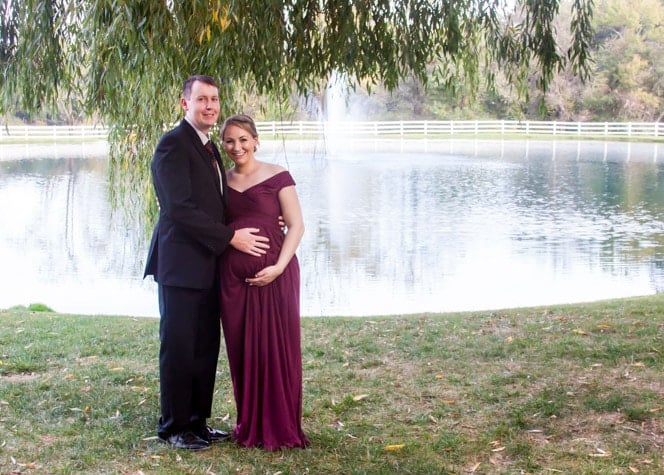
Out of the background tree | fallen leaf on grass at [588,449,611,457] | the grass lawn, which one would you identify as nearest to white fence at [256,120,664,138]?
the grass lawn

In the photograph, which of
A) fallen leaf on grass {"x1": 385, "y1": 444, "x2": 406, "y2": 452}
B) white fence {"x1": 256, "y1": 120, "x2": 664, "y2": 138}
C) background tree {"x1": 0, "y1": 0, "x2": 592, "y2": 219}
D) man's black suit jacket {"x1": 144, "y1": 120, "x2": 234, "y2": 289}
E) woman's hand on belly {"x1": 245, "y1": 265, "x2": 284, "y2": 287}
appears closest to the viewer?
man's black suit jacket {"x1": 144, "y1": 120, "x2": 234, "y2": 289}

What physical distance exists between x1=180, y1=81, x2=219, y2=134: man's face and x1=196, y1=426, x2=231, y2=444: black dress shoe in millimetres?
1462

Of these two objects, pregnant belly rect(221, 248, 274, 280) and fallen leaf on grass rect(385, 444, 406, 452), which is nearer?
pregnant belly rect(221, 248, 274, 280)

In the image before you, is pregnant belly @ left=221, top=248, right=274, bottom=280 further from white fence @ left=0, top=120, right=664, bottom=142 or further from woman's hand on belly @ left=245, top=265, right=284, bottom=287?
white fence @ left=0, top=120, right=664, bottom=142

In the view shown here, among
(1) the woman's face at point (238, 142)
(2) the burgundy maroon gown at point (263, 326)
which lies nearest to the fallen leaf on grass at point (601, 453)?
(2) the burgundy maroon gown at point (263, 326)

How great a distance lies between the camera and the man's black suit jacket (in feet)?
12.2

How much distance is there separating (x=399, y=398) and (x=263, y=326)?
1406 millimetres

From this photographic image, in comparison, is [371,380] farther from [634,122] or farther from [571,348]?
[634,122]

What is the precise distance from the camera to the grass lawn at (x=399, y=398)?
3.96 m

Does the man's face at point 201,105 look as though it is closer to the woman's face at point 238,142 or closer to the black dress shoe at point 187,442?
the woman's face at point 238,142

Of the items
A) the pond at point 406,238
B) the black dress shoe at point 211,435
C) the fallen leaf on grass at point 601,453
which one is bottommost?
the pond at point 406,238

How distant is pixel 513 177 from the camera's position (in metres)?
23.9

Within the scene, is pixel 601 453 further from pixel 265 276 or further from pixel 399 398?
pixel 265 276

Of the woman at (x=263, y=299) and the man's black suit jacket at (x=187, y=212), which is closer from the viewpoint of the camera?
the man's black suit jacket at (x=187, y=212)
